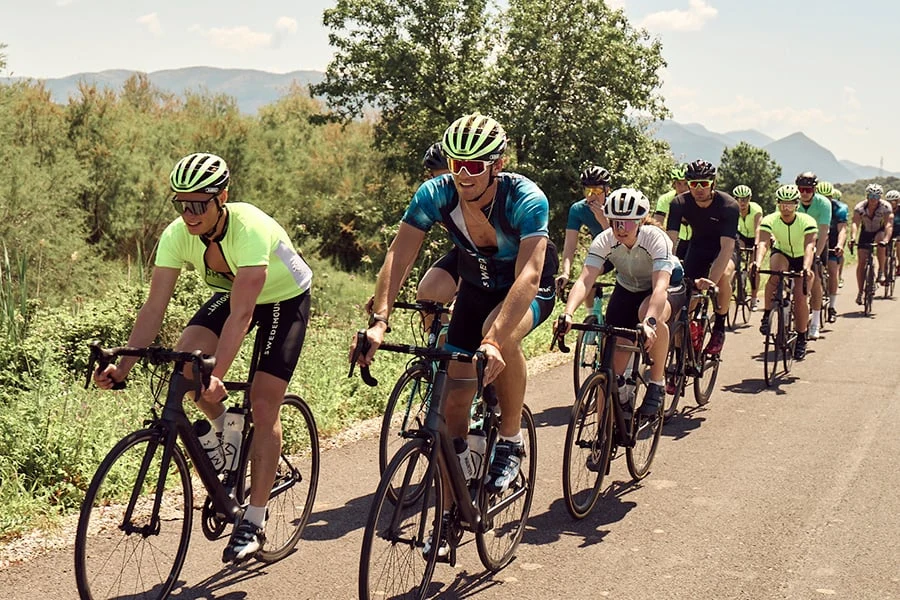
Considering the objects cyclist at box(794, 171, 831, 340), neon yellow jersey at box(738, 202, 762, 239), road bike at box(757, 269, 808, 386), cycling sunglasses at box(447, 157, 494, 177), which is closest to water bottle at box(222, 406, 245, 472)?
cycling sunglasses at box(447, 157, 494, 177)

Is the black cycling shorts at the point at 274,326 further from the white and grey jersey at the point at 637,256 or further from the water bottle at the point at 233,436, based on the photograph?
the white and grey jersey at the point at 637,256

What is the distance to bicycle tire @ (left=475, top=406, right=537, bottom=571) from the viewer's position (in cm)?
512

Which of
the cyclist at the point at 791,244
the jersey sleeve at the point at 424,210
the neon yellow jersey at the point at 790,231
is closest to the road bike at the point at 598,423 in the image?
the jersey sleeve at the point at 424,210

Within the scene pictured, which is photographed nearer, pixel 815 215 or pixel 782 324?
pixel 782 324

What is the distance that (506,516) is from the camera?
5.51 metres

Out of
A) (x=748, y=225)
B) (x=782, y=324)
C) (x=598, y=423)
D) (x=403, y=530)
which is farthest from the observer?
(x=748, y=225)

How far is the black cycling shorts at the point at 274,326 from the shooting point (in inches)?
199

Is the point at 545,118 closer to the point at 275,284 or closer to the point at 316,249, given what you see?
the point at 316,249

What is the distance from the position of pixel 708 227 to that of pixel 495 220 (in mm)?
5385

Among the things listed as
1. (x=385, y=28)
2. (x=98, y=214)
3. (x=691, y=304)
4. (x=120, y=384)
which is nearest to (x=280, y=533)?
(x=120, y=384)

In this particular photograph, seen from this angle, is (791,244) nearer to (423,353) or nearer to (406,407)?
(406,407)

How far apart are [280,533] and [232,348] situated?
4.93 ft

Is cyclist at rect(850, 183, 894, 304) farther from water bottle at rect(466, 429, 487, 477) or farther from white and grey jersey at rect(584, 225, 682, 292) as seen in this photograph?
water bottle at rect(466, 429, 487, 477)

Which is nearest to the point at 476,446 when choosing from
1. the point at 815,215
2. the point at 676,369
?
the point at 676,369
